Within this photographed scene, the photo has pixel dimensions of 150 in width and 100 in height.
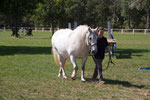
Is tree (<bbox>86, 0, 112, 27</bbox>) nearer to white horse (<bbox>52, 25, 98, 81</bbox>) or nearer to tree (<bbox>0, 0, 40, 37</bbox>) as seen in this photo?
tree (<bbox>0, 0, 40, 37</bbox>)

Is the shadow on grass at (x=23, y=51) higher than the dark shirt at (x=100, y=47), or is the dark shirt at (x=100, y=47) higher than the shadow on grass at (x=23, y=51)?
the dark shirt at (x=100, y=47)

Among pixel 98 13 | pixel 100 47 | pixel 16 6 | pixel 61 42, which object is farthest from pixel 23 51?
pixel 98 13

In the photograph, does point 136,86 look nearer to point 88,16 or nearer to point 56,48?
point 56,48

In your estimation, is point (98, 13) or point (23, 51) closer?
point (23, 51)

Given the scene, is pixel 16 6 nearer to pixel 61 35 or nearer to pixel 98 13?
pixel 61 35

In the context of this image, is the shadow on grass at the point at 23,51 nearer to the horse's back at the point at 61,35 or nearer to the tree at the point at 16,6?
the tree at the point at 16,6

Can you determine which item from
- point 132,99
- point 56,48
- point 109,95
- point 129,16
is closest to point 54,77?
point 56,48

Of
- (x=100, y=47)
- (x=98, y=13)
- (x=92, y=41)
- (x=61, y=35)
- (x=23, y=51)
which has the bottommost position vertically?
(x=23, y=51)

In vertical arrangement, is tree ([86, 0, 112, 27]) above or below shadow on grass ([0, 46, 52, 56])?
above

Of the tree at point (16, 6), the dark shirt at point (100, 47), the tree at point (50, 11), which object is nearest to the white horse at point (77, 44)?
the dark shirt at point (100, 47)

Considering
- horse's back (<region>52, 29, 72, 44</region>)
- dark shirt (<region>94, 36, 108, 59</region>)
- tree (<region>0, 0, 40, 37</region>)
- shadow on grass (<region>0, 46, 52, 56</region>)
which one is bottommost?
shadow on grass (<region>0, 46, 52, 56</region>)

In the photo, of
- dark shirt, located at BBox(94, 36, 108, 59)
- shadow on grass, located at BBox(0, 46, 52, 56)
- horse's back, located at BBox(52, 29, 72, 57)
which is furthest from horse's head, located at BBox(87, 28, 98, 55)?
shadow on grass, located at BBox(0, 46, 52, 56)

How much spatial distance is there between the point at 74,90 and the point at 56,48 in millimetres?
2640

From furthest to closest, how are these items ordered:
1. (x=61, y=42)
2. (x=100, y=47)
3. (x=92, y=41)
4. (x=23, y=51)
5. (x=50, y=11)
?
1. (x=50, y=11)
2. (x=23, y=51)
3. (x=61, y=42)
4. (x=100, y=47)
5. (x=92, y=41)
